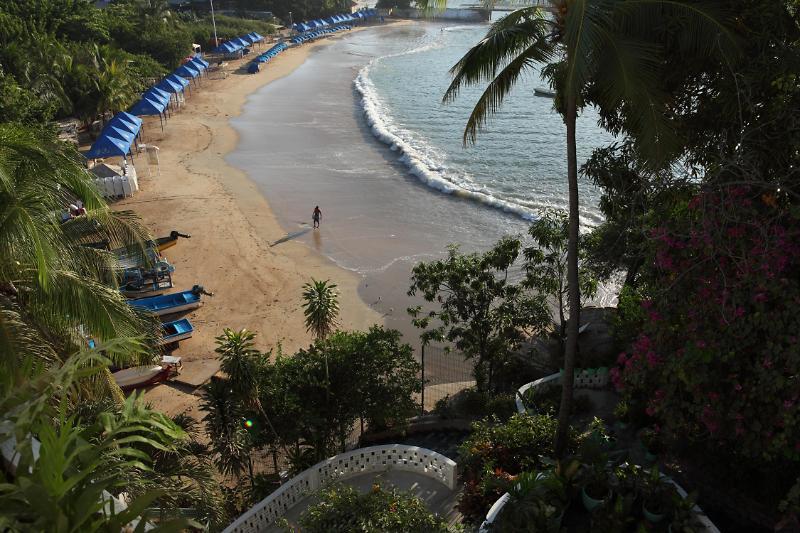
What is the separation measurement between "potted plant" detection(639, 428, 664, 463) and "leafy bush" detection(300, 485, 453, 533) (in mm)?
3493

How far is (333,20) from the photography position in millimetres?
89375

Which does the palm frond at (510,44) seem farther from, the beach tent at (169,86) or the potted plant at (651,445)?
the beach tent at (169,86)

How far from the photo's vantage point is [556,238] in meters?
12.6

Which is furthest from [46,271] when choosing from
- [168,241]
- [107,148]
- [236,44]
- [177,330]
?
[236,44]

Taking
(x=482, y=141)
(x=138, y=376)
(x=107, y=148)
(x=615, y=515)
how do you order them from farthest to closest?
(x=482, y=141) → (x=107, y=148) → (x=138, y=376) → (x=615, y=515)

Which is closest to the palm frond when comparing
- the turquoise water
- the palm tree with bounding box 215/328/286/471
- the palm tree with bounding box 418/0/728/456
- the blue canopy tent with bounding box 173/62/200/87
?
the palm tree with bounding box 418/0/728/456

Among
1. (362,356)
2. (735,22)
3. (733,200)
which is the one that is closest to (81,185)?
(362,356)

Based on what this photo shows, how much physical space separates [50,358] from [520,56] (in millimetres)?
7027

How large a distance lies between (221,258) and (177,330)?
5.15 metres

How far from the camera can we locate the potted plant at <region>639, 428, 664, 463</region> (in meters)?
8.52

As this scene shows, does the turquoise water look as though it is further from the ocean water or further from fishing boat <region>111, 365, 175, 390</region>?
fishing boat <region>111, 365, 175, 390</region>

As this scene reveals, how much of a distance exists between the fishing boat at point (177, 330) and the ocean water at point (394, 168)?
536 cm

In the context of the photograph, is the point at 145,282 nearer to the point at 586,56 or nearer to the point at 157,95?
the point at 586,56

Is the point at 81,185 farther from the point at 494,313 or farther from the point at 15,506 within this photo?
the point at 494,313
